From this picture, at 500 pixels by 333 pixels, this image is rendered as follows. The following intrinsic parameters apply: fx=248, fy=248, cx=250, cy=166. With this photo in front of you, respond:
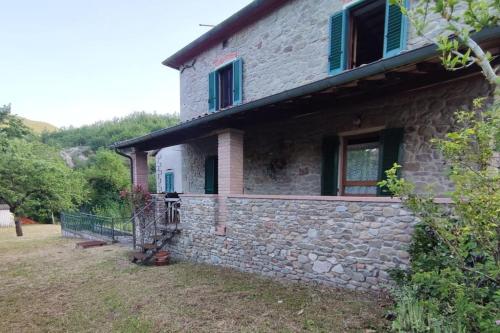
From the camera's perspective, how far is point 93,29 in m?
12.3

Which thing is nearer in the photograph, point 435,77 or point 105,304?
point 435,77

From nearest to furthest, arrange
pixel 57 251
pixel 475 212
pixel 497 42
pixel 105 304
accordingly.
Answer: pixel 475 212 → pixel 497 42 → pixel 105 304 → pixel 57 251

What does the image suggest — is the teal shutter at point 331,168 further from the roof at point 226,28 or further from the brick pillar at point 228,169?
the roof at point 226,28

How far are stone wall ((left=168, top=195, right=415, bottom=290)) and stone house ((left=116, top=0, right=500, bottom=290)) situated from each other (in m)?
0.02

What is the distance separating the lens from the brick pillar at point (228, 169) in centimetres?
576

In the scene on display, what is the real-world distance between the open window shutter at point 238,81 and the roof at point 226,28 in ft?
3.46

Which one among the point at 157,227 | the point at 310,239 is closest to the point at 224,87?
the point at 157,227

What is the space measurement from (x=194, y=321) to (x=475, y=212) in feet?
11.3

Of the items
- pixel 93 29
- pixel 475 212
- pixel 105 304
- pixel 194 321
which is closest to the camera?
pixel 475 212

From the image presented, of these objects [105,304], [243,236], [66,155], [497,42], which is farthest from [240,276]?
[66,155]

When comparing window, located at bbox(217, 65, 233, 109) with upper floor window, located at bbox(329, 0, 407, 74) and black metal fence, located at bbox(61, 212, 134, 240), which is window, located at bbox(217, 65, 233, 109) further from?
black metal fence, located at bbox(61, 212, 134, 240)

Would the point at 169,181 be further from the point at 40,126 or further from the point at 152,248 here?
the point at 40,126

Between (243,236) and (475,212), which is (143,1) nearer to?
(243,236)

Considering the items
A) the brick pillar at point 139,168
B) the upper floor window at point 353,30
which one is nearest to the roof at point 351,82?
the upper floor window at point 353,30
